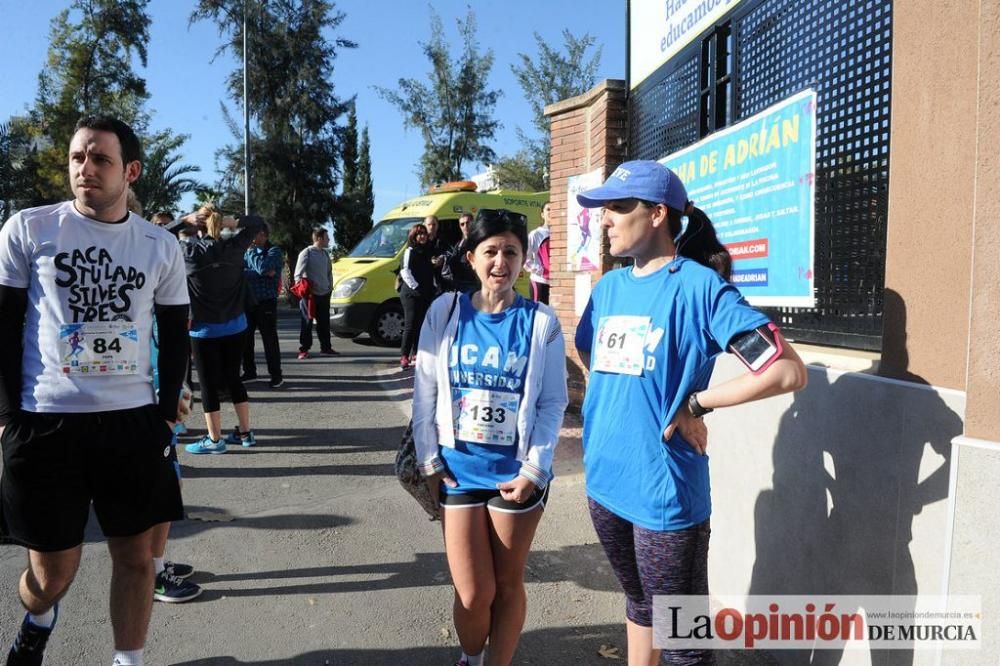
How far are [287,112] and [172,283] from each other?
3433 centimetres

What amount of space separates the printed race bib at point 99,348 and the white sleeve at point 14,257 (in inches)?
8.3

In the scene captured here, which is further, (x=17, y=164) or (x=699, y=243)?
(x=17, y=164)

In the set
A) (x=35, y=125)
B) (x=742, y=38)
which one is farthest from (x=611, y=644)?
(x=35, y=125)

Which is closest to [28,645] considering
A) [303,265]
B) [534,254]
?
[534,254]

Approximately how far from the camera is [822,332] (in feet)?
10.3

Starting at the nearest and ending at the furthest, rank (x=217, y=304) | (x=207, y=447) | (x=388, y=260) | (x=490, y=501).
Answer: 1. (x=490, y=501)
2. (x=217, y=304)
3. (x=207, y=447)
4. (x=388, y=260)

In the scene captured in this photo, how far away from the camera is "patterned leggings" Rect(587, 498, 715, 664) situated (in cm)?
222

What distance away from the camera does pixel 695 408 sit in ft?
7.29

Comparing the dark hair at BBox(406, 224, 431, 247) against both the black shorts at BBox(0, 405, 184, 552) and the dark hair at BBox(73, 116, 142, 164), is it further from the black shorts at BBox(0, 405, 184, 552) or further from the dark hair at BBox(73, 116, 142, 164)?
the black shorts at BBox(0, 405, 184, 552)

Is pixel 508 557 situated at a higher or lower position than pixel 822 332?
lower

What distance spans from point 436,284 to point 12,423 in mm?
7485

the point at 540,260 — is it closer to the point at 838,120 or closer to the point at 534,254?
the point at 534,254

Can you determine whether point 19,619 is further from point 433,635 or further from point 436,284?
point 436,284

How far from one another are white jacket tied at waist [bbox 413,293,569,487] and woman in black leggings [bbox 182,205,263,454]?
11.9 ft
